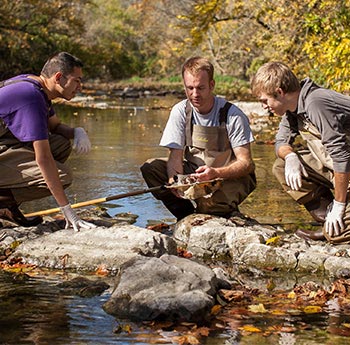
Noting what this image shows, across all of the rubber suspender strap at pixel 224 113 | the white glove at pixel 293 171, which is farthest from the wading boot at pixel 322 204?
the rubber suspender strap at pixel 224 113

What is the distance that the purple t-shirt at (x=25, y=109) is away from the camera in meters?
5.25

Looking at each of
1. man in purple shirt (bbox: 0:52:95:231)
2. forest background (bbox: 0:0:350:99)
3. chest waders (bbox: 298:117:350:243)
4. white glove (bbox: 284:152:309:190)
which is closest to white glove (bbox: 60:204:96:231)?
man in purple shirt (bbox: 0:52:95:231)

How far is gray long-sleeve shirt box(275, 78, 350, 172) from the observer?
17.1 ft

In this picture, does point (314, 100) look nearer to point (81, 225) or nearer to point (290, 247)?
point (290, 247)

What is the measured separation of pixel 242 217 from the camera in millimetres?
6000

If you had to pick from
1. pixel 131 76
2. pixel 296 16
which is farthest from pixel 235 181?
pixel 131 76

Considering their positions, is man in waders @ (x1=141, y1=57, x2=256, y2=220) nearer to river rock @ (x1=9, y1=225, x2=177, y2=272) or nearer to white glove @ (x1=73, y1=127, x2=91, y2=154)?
white glove @ (x1=73, y1=127, x2=91, y2=154)

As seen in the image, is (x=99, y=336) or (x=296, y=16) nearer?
(x=99, y=336)

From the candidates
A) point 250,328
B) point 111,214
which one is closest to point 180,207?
point 111,214

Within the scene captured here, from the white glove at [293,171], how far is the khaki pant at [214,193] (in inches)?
17.5

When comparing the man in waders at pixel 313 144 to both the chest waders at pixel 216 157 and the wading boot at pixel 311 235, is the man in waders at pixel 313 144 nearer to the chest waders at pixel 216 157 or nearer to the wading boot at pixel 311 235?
the wading boot at pixel 311 235

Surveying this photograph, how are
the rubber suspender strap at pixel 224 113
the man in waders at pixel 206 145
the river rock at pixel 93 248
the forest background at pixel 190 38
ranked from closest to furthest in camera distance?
the river rock at pixel 93 248 < the man in waders at pixel 206 145 < the rubber suspender strap at pixel 224 113 < the forest background at pixel 190 38

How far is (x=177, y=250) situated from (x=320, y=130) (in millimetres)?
1300

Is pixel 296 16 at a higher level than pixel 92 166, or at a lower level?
higher
